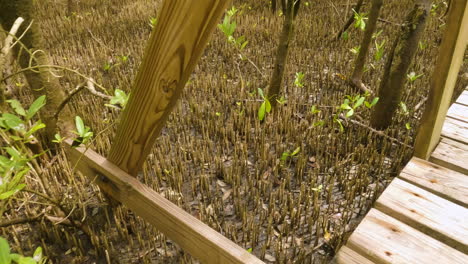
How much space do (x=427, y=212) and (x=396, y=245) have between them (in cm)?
22

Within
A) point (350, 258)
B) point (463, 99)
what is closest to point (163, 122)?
point (350, 258)

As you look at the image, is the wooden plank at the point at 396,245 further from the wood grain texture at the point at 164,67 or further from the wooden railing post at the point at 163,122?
the wood grain texture at the point at 164,67

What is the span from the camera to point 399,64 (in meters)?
1.93

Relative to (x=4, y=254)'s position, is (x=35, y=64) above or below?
above

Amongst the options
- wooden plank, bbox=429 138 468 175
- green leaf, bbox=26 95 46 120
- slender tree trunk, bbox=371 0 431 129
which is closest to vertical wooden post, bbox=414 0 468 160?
wooden plank, bbox=429 138 468 175

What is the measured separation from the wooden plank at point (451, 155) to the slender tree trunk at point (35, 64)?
194cm

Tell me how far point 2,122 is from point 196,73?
239 centimetres

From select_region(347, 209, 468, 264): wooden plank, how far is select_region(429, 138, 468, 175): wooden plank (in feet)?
1.62

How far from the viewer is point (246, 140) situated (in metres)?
2.26

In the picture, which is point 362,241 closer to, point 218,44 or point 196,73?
point 196,73

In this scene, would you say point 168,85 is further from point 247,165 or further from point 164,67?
point 247,165

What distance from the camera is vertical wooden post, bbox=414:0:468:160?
1.11m

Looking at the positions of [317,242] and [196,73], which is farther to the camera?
[196,73]

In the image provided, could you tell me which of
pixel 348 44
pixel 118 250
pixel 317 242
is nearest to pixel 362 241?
pixel 317 242
